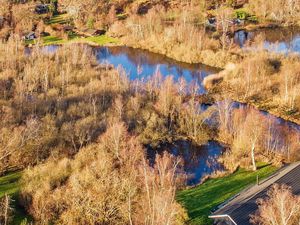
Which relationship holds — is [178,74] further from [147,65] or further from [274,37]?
[274,37]

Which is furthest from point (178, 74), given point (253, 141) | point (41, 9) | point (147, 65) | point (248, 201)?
point (41, 9)

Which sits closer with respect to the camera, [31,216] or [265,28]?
[31,216]

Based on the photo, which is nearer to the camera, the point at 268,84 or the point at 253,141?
the point at 253,141

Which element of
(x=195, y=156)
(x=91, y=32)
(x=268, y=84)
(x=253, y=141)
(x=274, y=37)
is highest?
(x=91, y=32)

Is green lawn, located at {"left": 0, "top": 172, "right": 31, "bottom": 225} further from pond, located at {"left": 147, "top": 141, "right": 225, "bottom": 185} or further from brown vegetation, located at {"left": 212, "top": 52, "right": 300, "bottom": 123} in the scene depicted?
brown vegetation, located at {"left": 212, "top": 52, "right": 300, "bottom": 123}

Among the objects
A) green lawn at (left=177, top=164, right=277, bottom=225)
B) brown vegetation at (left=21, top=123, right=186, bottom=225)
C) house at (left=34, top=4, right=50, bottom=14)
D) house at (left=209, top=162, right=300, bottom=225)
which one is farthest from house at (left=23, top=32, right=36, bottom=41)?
house at (left=209, top=162, right=300, bottom=225)

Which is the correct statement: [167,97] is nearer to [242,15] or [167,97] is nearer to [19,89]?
[19,89]

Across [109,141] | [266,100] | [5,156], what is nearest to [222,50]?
[266,100]

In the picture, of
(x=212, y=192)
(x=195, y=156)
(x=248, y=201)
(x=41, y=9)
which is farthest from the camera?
(x=41, y=9)
